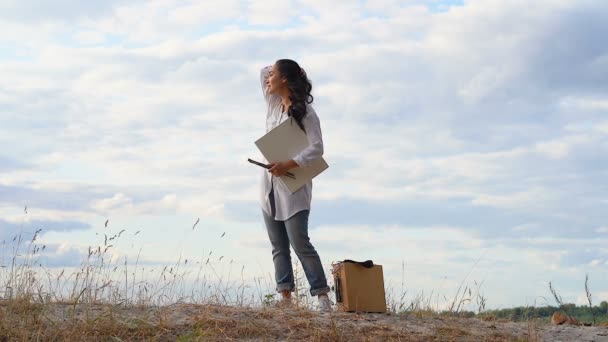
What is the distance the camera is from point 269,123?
7070mm

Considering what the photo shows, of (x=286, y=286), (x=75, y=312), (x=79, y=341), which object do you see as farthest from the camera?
(x=286, y=286)

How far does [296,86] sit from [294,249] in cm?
134

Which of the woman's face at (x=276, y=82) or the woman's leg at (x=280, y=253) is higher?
the woman's face at (x=276, y=82)

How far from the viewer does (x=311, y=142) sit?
6711 millimetres

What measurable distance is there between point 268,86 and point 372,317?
2096mm

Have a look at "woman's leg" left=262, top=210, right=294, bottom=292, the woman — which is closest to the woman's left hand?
the woman

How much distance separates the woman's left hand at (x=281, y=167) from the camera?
21.6ft

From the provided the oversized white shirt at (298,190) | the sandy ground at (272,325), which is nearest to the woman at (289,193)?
the oversized white shirt at (298,190)

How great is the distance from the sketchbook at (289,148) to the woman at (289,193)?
5 cm

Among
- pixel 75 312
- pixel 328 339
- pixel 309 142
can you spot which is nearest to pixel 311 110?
pixel 309 142

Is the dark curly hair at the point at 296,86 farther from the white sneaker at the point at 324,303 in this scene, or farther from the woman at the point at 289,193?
the white sneaker at the point at 324,303

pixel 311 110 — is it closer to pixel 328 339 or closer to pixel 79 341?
pixel 328 339

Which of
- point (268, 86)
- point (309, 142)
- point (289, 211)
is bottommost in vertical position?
point (289, 211)

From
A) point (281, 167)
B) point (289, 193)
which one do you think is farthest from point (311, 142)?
point (289, 193)
